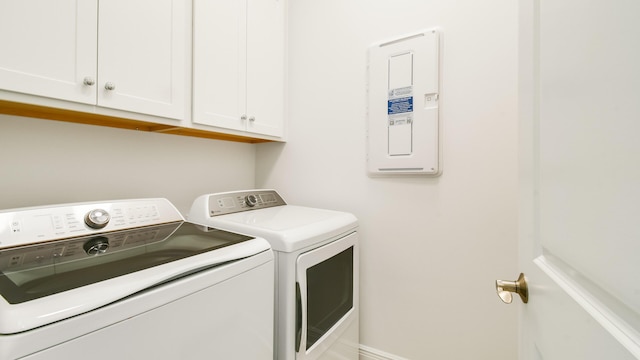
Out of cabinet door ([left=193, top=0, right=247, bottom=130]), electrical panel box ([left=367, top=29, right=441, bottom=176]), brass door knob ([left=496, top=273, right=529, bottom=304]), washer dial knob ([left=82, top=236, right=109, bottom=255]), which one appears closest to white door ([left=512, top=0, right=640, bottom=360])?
brass door knob ([left=496, top=273, right=529, bottom=304])

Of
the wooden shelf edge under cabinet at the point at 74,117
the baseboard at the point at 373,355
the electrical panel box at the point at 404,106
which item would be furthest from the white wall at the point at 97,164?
the baseboard at the point at 373,355

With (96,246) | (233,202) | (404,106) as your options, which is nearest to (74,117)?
(96,246)

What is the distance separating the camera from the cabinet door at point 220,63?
4.42 feet

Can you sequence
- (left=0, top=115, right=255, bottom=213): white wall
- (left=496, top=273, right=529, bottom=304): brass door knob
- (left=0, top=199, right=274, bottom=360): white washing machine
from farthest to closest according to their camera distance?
(left=0, top=115, right=255, bottom=213): white wall → (left=496, top=273, right=529, bottom=304): brass door knob → (left=0, top=199, right=274, bottom=360): white washing machine

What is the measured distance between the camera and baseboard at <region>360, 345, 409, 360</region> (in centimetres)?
158

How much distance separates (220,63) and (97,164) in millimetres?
804

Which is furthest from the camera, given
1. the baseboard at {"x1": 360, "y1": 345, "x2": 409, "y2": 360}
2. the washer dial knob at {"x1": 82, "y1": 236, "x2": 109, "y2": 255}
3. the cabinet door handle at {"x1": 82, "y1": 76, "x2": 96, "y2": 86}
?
the baseboard at {"x1": 360, "y1": 345, "x2": 409, "y2": 360}

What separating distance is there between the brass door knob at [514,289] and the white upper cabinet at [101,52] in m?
1.42

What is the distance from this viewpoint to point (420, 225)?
1.51 m

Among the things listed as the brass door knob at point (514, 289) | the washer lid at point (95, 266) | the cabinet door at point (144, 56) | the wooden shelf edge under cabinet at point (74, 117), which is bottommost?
the brass door knob at point (514, 289)

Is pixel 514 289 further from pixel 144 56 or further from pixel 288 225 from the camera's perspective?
pixel 144 56

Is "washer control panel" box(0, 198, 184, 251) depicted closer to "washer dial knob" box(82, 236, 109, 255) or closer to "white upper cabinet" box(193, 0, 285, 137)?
"washer dial knob" box(82, 236, 109, 255)

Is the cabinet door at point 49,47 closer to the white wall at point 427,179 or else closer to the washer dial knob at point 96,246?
the washer dial knob at point 96,246

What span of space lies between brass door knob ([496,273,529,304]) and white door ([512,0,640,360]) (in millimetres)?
33
